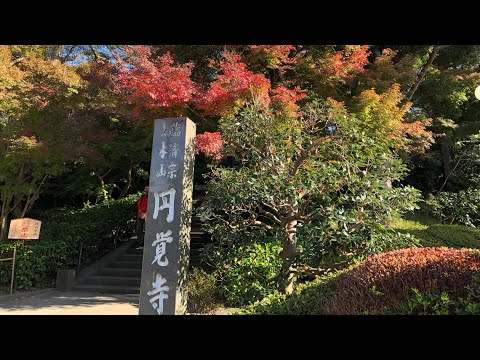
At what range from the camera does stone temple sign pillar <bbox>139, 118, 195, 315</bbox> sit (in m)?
4.58

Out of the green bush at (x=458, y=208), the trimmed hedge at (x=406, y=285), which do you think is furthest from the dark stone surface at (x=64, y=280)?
the green bush at (x=458, y=208)

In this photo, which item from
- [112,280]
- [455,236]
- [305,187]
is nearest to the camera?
[305,187]

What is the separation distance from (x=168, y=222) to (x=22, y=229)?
16.0 ft

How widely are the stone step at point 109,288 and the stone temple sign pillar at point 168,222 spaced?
3.94m

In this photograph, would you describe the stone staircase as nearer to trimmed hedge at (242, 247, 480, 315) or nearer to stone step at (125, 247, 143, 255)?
stone step at (125, 247, 143, 255)

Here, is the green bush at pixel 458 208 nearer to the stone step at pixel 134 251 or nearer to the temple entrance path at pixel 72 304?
the stone step at pixel 134 251

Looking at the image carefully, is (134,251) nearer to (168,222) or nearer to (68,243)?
(68,243)

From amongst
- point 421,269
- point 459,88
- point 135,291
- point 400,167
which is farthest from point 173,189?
point 459,88

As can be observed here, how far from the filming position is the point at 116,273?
926cm

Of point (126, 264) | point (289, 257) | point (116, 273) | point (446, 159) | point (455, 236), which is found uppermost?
point (446, 159)

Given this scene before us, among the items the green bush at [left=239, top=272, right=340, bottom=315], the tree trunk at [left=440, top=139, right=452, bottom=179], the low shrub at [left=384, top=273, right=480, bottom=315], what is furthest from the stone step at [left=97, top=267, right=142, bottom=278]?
the tree trunk at [left=440, top=139, right=452, bottom=179]

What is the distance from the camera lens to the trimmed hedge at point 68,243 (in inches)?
316

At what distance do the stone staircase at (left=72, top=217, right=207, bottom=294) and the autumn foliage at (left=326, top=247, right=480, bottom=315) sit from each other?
4314 millimetres

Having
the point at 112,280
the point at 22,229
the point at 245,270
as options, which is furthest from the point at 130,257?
the point at 245,270
